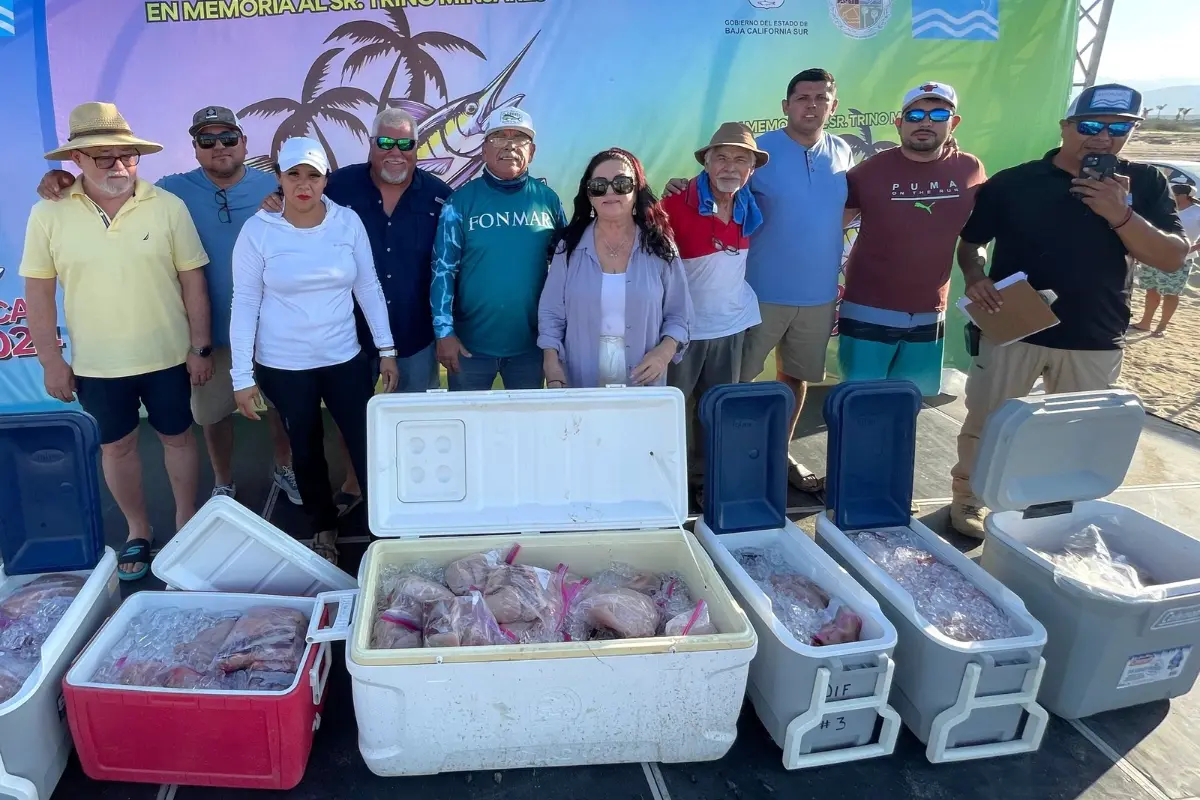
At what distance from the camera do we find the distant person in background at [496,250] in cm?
293

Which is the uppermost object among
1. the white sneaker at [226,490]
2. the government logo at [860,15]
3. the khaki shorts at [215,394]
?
the government logo at [860,15]

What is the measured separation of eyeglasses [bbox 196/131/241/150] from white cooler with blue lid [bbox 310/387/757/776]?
1502 mm

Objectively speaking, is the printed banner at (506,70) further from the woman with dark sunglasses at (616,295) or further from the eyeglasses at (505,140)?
the woman with dark sunglasses at (616,295)

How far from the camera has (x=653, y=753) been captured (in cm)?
214

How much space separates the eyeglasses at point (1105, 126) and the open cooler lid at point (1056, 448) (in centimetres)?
108

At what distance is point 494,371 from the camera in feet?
Result: 10.7

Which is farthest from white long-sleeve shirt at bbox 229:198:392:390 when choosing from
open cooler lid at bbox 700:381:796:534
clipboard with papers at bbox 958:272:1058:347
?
clipboard with papers at bbox 958:272:1058:347

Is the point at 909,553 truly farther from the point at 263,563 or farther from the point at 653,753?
the point at 263,563

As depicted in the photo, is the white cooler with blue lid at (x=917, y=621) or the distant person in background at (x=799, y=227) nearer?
the white cooler with blue lid at (x=917, y=621)

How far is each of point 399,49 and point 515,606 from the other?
3.64m

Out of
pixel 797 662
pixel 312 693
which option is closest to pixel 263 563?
pixel 312 693

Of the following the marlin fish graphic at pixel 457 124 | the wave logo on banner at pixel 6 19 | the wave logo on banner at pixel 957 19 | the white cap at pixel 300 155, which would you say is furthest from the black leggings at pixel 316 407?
the wave logo on banner at pixel 957 19

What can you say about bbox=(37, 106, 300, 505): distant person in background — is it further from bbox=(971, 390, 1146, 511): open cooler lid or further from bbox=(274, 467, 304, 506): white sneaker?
bbox=(971, 390, 1146, 511): open cooler lid

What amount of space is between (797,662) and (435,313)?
1930 millimetres
